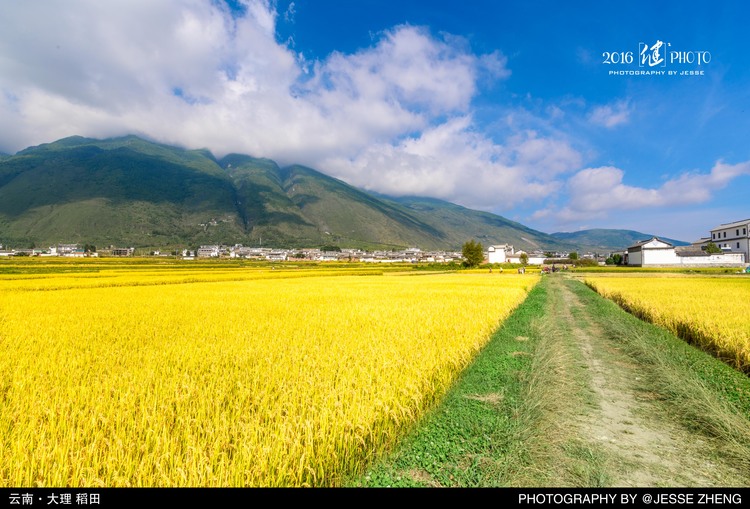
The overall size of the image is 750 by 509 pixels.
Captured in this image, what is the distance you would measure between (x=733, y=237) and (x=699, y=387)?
397ft

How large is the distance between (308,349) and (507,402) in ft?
15.6

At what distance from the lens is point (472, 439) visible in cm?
491

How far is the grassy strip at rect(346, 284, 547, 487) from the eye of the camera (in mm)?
4000

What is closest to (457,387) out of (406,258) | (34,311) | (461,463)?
(461,463)

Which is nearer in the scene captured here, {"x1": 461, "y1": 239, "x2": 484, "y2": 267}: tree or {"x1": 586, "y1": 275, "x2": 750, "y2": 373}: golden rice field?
{"x1": 586, "y1": 275, "x2": 750, "y2": 373}: golden rice field

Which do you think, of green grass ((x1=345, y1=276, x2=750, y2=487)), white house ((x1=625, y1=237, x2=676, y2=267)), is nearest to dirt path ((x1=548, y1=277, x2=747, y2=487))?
green grass ((x1=345, y1=276, x2=750, y2=487))

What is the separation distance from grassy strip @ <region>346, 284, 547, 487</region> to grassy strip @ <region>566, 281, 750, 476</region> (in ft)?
8.43

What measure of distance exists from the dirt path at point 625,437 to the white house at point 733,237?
110243 mm

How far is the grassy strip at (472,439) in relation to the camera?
157 inches
